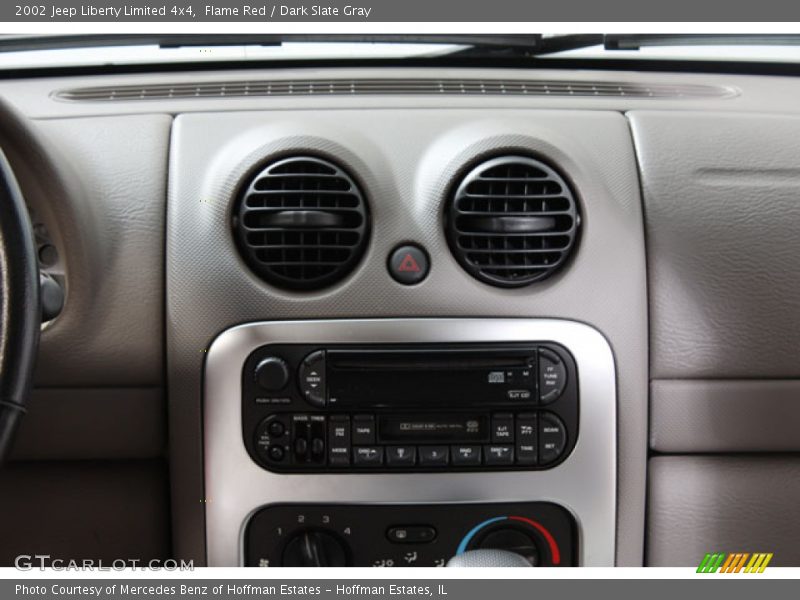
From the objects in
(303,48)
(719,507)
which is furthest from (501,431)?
(303,48)

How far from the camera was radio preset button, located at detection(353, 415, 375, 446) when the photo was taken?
3.87 ft

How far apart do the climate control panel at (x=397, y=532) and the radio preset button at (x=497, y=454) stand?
0.25ft

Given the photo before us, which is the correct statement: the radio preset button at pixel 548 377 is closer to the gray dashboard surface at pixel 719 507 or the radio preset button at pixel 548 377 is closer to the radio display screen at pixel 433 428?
the radio display screen at pixel 433 428

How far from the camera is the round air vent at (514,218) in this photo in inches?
46.5

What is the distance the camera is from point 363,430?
1.18 m

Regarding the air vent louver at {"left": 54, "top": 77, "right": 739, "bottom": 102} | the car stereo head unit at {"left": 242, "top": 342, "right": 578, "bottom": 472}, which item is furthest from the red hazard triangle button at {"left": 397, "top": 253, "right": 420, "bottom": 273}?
the air vent louver at {"left": 54, "top": 77, "right": 739, "bottom": 102}

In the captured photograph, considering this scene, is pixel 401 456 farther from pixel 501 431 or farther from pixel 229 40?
pixel 229 40

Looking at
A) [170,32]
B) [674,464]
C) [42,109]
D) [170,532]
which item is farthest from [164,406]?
[674,464]

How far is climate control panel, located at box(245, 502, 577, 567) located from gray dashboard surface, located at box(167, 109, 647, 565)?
110mm

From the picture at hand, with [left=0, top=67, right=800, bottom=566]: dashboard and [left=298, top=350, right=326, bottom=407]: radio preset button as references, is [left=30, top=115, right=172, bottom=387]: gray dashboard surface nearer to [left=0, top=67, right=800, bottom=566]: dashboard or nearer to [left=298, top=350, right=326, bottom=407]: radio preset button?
[left=0, top=67, right=800, bottom=566]: dashboard

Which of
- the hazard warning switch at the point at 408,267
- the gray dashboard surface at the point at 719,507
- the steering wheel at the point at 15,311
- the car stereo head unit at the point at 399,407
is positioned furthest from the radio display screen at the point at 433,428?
the steering wheel at the point at 15,311

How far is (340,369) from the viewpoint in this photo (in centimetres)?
118

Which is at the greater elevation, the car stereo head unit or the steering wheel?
the steering wheel

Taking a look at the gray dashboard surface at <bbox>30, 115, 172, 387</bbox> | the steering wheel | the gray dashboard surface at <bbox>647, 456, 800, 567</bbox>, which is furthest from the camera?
the gray dashboard surface at <bbox>647, 456, 800, 567</bbox>
